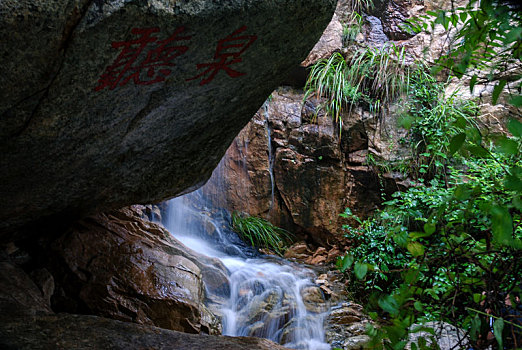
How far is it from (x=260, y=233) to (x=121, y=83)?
4.29 meters

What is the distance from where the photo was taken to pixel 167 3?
1682mm

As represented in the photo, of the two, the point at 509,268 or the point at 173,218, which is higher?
the point at 509,268

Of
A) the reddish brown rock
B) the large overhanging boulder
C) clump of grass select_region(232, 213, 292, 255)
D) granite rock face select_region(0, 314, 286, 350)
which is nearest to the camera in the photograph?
the large overhanging boulder

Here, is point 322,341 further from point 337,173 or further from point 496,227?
point 496,227

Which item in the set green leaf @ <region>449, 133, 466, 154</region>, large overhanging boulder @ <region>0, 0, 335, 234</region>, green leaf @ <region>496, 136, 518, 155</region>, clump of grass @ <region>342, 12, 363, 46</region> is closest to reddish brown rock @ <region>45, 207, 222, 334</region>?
large overhanging boulder @ <region>0, 0, 335, 234</region>

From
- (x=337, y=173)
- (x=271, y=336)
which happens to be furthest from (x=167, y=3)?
(x=337, y=173)

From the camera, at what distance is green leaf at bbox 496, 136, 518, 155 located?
97 centimetres

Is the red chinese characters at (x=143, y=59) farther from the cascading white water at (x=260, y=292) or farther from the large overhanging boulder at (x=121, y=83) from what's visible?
the cascading white water at (x=260, y=292)

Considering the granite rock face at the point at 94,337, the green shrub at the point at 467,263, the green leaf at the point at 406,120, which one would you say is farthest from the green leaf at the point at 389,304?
the granite rock face at the point at 94,337

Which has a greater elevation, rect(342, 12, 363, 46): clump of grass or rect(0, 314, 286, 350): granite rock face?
rect(342, 12, 363, 46): clump of grass

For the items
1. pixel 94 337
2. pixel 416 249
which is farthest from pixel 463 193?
pixel 94 337

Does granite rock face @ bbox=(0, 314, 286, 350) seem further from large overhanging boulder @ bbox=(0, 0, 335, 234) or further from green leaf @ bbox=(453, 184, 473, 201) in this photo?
green leaf @ bbox=(453, 184, 473, 201)

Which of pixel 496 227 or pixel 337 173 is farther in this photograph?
pixel 337 173

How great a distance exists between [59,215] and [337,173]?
162 inches
